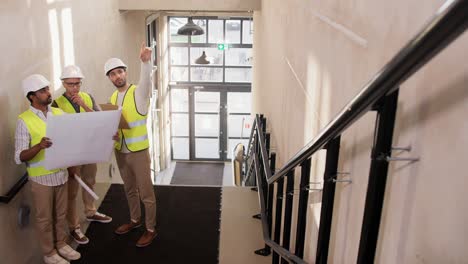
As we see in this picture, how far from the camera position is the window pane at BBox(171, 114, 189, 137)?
14.3 meters

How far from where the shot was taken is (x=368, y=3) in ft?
6.02

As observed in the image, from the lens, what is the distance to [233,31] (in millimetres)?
13852

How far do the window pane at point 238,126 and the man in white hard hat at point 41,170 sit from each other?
1060 centimetres

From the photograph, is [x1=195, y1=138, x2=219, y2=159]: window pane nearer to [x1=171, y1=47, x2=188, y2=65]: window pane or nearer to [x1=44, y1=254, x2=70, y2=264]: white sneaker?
[x1=171, y1=47, x2=188, y2=65]: window pane

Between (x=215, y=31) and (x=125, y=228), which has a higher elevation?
(x=215, y=31)

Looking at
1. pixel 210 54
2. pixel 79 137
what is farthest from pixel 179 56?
pixel 79 137

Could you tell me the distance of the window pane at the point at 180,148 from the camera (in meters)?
14.5

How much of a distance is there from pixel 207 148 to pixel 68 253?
10.7 m

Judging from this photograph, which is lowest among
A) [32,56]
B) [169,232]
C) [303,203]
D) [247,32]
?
[169,232]

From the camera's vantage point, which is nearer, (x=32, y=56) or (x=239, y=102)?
(x=32, y=56)

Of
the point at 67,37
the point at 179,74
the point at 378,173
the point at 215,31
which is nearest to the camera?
the point at 378,173

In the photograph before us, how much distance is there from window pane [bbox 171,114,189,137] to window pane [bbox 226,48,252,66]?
6.60 ft

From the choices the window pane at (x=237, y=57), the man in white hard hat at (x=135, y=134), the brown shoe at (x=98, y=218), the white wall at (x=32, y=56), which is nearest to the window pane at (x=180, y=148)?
the window pane at (x=237, y=57)

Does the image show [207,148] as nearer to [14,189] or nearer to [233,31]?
[233,31]
